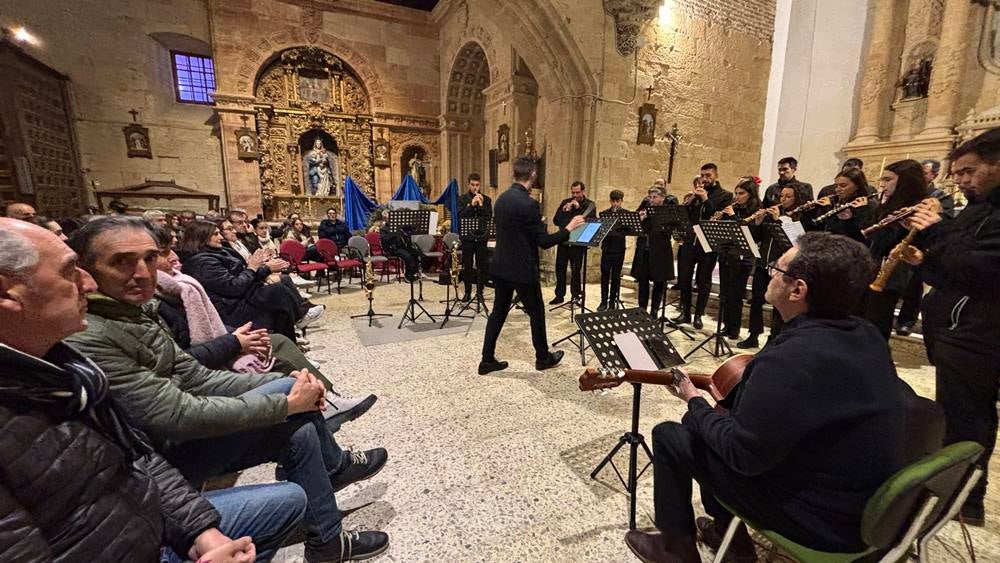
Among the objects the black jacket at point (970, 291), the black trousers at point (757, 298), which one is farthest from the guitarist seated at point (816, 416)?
the black trousers at point (757, 298)

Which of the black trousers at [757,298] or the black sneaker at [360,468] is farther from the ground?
the black trousers at [757,298]

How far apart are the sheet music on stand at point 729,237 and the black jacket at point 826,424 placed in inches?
101

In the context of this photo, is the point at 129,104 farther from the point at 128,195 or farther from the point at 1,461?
the point at 1,461

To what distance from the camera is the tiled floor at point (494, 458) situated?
177 centimetres

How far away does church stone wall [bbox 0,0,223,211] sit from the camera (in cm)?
953

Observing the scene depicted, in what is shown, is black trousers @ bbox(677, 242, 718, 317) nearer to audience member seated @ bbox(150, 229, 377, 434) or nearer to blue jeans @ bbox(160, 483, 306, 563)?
audience member seated @ bbox(150, 229, 377, 434)

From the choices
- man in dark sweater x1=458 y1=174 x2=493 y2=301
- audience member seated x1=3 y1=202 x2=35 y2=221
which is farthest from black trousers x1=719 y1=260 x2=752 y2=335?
audience member seated x1=3 y1=202 x2=35 y2=221

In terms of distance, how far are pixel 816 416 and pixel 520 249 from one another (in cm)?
237

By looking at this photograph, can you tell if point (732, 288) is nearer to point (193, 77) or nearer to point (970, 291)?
point (970, 291)

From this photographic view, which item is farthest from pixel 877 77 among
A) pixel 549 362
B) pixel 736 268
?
pixel 549 362

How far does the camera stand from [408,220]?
5402 mm

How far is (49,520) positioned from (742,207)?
17.3 ft

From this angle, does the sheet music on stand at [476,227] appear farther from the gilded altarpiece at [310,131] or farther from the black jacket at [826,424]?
the gilded altarpiece at [310,131]

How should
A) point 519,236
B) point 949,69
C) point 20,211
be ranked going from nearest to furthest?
point 519,236
point 20,211
point 949,69
